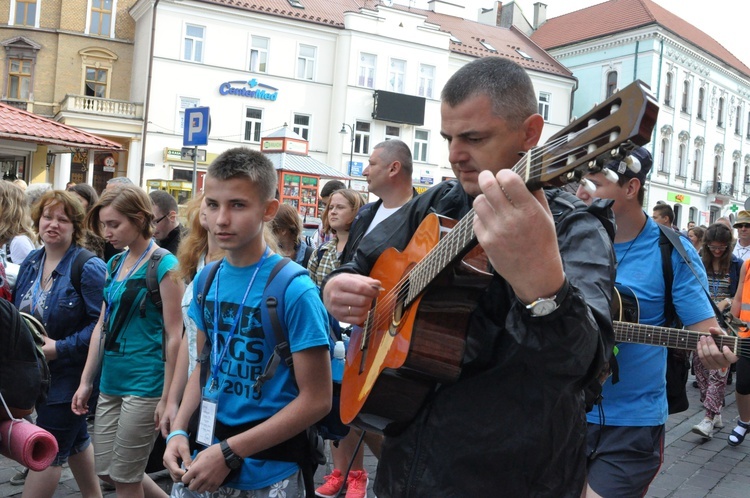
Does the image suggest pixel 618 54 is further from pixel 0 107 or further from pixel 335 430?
pixel 335 430

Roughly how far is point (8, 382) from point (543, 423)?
168cm

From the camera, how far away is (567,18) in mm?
51281

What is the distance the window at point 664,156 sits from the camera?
1774 inches

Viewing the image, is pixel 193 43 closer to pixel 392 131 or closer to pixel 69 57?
pixel 69 57

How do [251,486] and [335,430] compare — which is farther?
[335,430]

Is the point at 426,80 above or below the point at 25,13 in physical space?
below

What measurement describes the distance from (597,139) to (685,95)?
165 feet

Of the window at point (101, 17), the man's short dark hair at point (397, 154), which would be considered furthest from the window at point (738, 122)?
the man's short dark hair at point (397, 154)

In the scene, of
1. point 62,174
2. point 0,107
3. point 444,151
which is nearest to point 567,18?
point 444,151

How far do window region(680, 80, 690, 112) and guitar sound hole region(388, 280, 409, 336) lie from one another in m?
48.9

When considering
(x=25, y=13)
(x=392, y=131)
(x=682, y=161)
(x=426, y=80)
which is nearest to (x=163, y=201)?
(x=392, y=131)

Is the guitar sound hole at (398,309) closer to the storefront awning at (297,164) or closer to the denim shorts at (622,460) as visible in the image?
the denim shorts at (622,460)

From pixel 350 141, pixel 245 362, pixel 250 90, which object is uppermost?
pixel 250 90

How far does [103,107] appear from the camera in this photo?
108 feet
